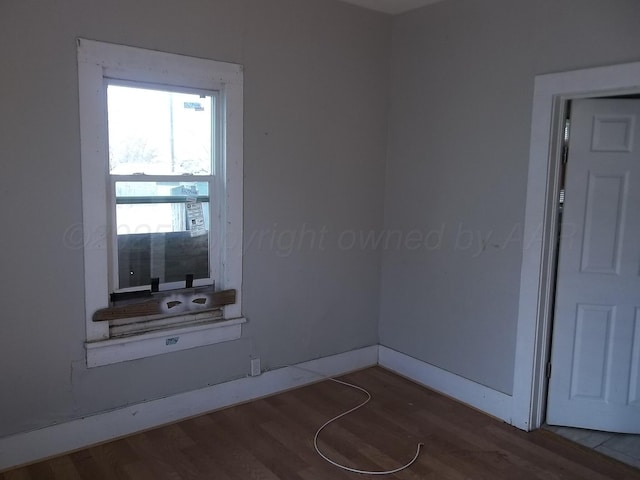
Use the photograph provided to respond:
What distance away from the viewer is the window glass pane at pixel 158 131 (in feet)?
10.1

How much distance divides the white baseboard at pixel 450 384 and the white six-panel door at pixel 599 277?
Result: 1.03 feet

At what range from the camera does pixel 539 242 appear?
327 centimetres

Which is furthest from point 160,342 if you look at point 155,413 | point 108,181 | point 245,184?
point 245,184

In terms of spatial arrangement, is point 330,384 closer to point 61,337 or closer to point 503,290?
point 503,290

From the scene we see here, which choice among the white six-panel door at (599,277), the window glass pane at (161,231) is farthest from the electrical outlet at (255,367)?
the white six-panel door at (599,277)

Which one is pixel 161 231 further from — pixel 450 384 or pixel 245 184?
pixel 450 384

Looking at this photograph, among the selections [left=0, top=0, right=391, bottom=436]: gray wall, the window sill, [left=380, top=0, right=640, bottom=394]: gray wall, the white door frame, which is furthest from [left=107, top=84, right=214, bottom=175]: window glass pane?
the white door frame

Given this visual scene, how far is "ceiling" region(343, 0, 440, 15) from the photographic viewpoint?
380 centimetres

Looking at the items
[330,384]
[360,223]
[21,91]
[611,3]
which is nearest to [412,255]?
[360,223]

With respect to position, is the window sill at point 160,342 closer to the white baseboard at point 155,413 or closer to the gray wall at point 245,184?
the gray wall at point 245,184

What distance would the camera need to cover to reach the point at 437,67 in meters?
3.83

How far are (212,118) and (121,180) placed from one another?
72cm

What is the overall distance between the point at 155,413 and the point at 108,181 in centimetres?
145

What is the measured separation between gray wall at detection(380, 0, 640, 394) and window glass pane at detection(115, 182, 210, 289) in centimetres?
158
